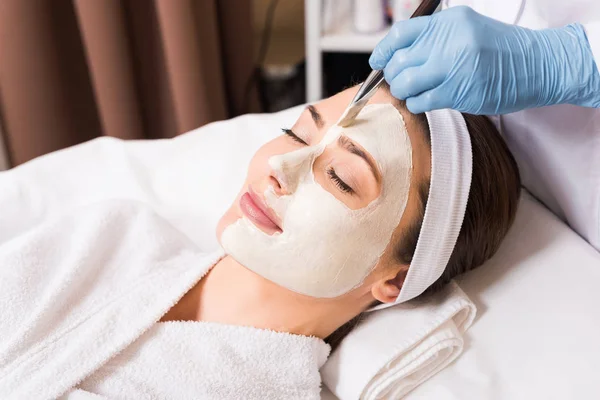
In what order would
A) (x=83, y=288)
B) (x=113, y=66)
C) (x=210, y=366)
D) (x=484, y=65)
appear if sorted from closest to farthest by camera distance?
(x=484, y=65) → (x=210, y=366) → (x=83, y=288) → (x=113, y=66)

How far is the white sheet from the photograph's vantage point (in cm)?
100

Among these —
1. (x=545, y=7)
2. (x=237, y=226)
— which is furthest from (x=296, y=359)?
(x=545, y=7)

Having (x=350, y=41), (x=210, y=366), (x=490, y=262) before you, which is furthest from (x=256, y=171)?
(x=350, y=41)

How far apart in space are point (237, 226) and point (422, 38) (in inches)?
15.7

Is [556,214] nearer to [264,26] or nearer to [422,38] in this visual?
[422,38]

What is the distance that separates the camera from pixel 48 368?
0.95 metres

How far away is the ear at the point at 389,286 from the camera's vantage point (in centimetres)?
101

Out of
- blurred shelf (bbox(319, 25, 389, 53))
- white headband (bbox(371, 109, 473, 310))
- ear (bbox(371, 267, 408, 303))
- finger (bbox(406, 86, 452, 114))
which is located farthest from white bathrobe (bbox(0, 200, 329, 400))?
blurred shelf (bbox(319, 25, 389, 53))

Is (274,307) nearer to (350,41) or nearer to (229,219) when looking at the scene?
(229,219)

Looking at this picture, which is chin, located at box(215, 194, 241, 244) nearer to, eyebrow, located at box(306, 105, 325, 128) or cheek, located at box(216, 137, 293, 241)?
cheek, located at box(216, 137, 293, 241)

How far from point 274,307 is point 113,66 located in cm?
91

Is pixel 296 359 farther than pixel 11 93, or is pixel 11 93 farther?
pixel 11 93

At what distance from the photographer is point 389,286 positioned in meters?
1.02

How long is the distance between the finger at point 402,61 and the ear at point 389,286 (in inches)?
12.1
